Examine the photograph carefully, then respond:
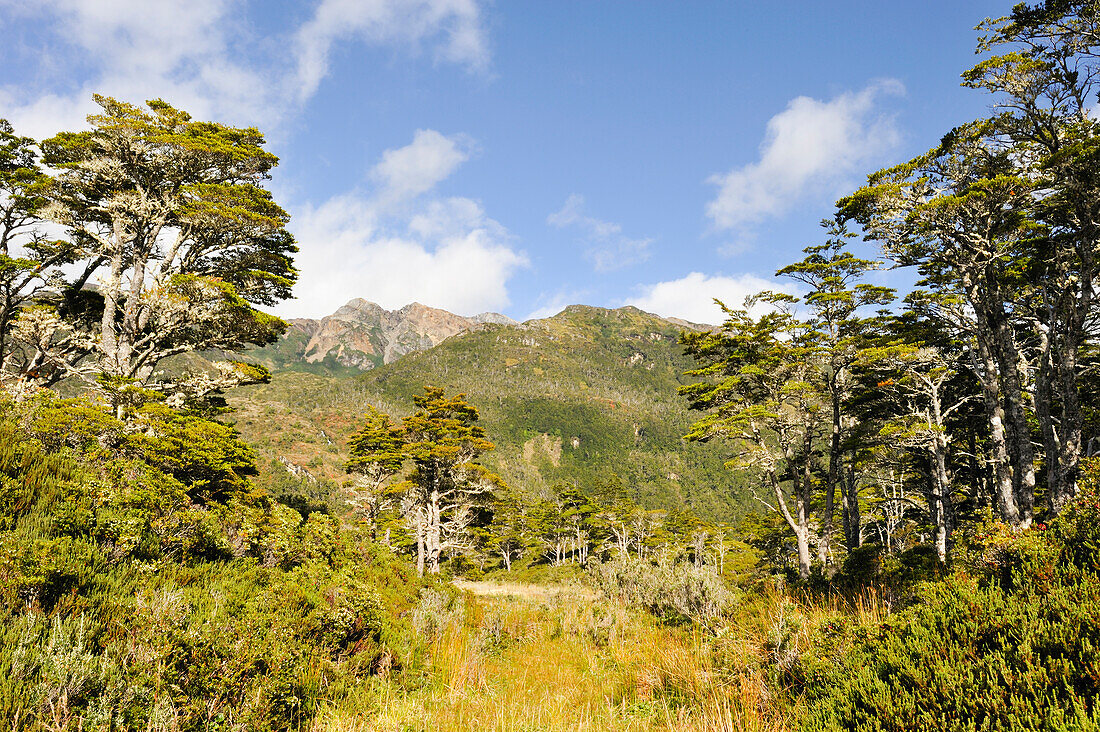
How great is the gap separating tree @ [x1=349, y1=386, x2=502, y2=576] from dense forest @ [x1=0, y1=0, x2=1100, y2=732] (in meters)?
0.17

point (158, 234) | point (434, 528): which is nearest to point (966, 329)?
point (434, 528)

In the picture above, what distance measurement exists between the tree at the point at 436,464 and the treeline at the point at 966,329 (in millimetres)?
11505

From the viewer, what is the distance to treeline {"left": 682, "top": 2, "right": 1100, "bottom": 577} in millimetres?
10516

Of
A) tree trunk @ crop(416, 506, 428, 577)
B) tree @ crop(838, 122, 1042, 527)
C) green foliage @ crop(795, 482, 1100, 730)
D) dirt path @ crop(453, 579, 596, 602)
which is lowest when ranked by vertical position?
dirt path @ crop(453, 579, 596, 602)

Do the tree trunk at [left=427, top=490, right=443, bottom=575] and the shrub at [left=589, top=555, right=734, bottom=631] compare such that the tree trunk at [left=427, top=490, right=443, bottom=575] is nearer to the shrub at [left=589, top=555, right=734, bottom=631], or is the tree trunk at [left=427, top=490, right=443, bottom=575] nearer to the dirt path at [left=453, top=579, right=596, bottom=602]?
the dirt path at [left=453, top=579, right=596, bottom=602]

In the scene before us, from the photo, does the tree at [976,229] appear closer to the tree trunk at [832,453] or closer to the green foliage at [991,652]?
the tree trunk at [832,453]

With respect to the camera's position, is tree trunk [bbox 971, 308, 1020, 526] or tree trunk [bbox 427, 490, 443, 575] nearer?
tree trunk [bbox 971, 308, 1020, 526]

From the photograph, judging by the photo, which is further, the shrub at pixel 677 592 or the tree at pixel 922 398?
the tree at pixel 922 398

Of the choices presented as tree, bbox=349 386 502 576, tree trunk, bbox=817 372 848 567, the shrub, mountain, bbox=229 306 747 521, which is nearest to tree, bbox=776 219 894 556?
tree trunk, bbox=817 372 848 567

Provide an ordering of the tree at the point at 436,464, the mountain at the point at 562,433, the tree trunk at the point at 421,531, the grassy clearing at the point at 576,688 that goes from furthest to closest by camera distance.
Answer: the mountain at the point at 562,433, the tree at the point at 436,464, the tree trunk at the point at 421,531, the grassy clearing at the point at 576,688

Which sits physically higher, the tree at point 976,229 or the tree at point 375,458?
the tree at point 976,229

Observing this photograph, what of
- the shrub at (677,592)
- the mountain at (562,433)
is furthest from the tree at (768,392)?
the mountain at (562,433)

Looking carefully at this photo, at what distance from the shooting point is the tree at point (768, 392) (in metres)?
16.5

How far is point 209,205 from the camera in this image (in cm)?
1386
